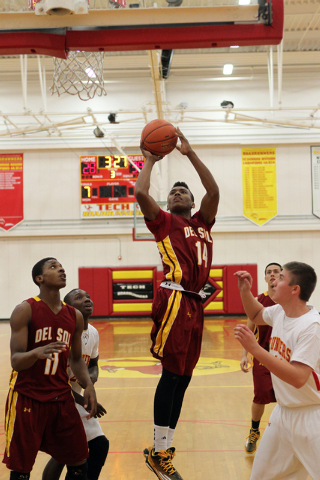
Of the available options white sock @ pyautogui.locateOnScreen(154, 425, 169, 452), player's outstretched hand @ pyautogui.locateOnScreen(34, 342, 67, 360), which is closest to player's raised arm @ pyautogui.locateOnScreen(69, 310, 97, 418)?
white sock @ pyautogui.locateOnScreen(154, 425, 169, 452)

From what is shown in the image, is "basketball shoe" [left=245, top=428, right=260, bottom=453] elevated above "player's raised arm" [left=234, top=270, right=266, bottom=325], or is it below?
below

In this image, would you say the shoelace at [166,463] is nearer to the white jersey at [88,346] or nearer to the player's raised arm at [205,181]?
the white jersey at [88,346]

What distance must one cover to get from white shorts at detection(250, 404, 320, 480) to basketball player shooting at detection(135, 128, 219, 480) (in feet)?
2.40

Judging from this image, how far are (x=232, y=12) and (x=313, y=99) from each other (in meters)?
Answer: 12.5

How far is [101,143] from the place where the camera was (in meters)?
14.7

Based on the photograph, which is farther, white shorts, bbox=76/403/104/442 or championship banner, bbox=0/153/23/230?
championship banner, bbox=0/153/23/230

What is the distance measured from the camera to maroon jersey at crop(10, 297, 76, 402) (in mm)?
2881

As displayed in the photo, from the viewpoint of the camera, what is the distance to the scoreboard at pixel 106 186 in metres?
14.6

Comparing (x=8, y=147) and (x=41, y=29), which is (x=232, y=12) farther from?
(x=8, y=147)

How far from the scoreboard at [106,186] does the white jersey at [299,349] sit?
471 inches

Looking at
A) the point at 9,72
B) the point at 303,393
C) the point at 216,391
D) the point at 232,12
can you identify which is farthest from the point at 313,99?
the point at 303,393

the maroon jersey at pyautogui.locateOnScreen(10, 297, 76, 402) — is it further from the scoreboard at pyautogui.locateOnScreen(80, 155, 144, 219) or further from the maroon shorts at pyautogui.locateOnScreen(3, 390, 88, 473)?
the scoreboard at pyautogui.locateOnScreen(80, 155, 144, 219)

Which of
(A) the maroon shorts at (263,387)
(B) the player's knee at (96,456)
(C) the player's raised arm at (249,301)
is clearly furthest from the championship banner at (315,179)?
(B) the player's knee at (96,456)

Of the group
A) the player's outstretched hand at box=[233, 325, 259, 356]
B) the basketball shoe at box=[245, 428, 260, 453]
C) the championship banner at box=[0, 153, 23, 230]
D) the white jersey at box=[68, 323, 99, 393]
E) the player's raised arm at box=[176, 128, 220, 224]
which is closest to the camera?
the player's outstretched hand at box=[233, 325, 259, 356]
